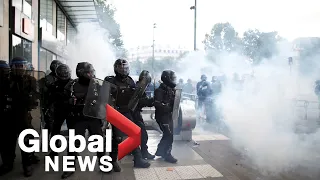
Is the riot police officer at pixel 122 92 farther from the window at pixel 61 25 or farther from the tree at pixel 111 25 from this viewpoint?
the tree at pixel 111 25

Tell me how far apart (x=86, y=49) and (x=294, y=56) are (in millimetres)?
14462

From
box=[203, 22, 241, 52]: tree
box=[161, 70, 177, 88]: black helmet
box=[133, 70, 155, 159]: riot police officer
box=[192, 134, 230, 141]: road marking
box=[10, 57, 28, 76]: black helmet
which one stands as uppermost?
box=[203, 22, 241, 52]: tree

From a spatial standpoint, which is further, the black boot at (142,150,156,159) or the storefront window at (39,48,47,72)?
the storefront window at (39,48,47,72)

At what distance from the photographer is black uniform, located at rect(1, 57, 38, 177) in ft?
14.4

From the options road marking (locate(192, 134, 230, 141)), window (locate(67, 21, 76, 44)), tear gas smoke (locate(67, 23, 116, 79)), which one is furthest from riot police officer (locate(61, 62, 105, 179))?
tear gas smoke (locate(67, 23, 116, 79))

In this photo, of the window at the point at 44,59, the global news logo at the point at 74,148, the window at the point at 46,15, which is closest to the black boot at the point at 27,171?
the global news logo at the point at 74,148

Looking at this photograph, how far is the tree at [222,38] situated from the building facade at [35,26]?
17.1 meters

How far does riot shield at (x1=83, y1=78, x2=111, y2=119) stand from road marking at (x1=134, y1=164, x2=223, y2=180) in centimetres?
109

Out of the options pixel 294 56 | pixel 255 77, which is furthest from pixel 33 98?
pixel 294 56

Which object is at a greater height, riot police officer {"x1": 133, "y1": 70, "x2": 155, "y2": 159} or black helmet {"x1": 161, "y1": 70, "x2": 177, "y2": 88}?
black helmet {"x1": 161, "y1": 70, "x2": 177, "y2": 88}

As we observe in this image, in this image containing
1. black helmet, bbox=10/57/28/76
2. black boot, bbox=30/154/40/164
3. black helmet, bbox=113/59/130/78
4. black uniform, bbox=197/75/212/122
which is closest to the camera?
black helmet, bbox=10/57/28/76

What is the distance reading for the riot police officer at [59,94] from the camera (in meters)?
5.18

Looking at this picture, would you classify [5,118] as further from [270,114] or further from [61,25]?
[61,25]

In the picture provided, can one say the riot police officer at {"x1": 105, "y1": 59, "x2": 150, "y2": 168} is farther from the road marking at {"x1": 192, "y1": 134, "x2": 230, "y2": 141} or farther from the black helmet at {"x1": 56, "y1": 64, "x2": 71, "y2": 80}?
the road marking at {"x1": 192, "y1": 134, "x2": 230, "y2": 141}
